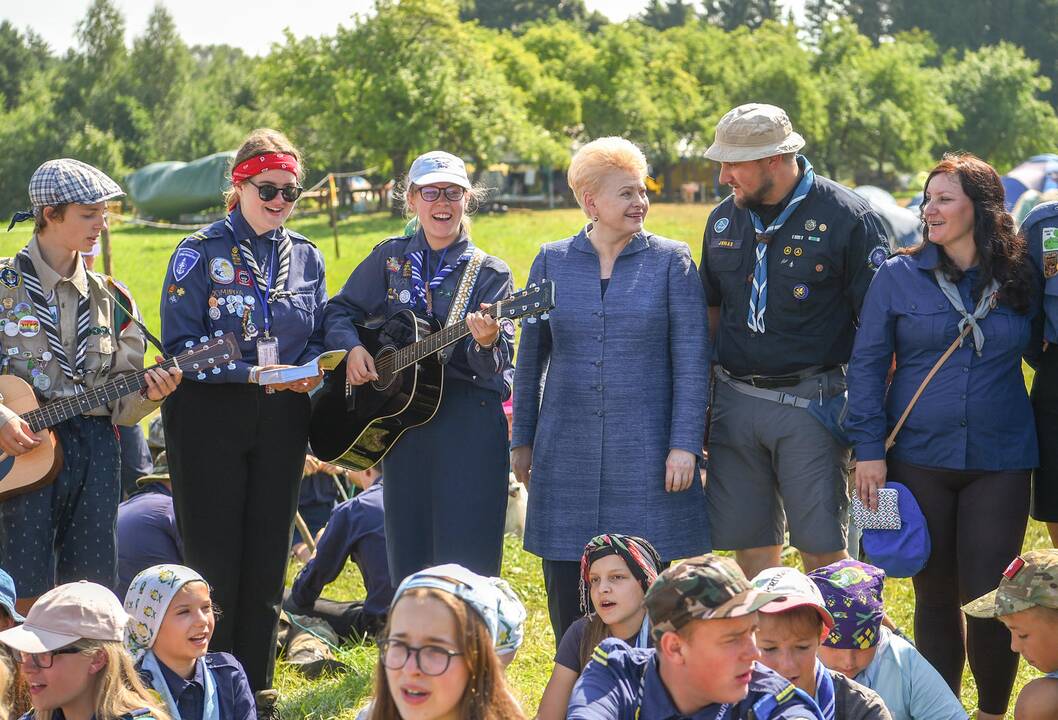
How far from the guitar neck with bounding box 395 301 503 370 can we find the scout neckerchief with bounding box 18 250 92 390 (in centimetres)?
121

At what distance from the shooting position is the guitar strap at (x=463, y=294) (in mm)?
5145

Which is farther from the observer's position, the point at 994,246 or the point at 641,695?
the point at 994,246

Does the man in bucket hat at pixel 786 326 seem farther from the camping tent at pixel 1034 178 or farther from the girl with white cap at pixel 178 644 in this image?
the camping tent at pixel 1034 178

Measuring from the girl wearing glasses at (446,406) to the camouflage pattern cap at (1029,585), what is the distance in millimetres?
1980

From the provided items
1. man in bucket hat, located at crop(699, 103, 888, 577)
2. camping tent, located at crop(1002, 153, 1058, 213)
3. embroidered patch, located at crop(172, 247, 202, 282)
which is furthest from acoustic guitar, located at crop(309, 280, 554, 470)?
camping tent, located at crop(1002, 153, 1058, 213)

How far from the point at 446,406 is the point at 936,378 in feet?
6.07

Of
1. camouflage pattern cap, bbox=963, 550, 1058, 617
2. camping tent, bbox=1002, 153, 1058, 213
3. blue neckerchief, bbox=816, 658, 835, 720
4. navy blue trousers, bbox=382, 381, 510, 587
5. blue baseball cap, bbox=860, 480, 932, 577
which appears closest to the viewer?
blue neckerchief, bbox=816, 658, 835, 720

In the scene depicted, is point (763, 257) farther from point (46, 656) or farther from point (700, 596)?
point (46, 656)

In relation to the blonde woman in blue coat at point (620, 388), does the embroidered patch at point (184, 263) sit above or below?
above

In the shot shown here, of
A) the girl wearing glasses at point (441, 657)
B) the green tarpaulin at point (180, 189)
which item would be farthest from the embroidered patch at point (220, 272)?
the green tarpaulin at point (180, 189)

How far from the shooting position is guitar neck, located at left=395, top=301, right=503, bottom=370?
5016mm

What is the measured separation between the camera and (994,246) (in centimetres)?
467

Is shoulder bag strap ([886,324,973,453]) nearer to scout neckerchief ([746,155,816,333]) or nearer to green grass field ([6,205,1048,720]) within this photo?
scout neckerchief ([746,155,816,333])

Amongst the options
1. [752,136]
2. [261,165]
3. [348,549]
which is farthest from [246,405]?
[752,136]
